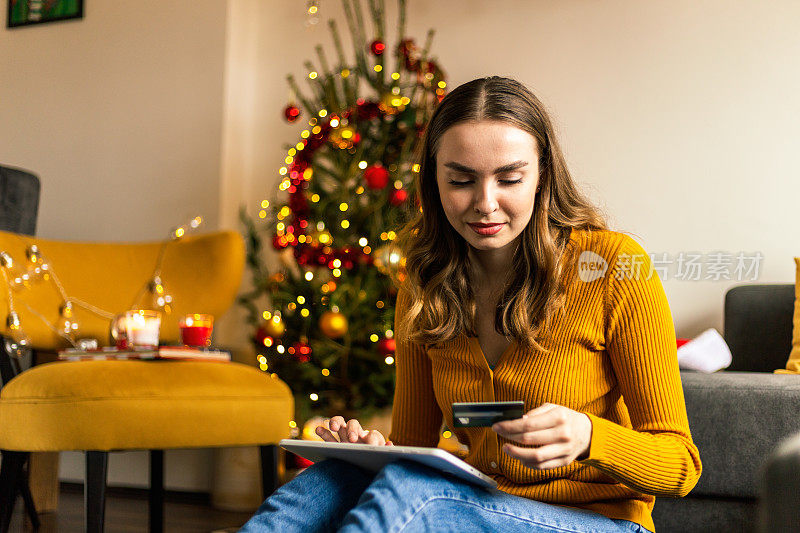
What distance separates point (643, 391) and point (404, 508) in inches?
13.2

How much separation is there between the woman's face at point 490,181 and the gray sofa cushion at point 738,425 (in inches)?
33.8

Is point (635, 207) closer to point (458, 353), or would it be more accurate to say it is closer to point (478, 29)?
point (478, 29)

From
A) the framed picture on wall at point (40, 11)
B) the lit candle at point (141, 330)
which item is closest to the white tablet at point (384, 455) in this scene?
the lit candle at point (141, 330)

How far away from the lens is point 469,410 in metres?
0.82

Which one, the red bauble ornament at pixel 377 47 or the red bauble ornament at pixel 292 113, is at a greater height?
the red bauble ornament at pixel 377 47

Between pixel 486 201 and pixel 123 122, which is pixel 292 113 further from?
pixel 486 201

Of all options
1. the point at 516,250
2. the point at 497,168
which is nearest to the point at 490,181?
the point at 497,168

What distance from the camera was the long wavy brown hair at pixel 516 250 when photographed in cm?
109

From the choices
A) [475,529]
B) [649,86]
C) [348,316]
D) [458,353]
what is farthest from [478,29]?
[475,529]

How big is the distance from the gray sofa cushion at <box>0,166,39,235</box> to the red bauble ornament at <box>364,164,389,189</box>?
43.1 inches

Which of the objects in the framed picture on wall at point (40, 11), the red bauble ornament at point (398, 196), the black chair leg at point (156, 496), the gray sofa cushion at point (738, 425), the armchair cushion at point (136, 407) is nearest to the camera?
the gray sofa cushion at point (738, 425)

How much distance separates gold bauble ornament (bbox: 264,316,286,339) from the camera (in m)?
2.81

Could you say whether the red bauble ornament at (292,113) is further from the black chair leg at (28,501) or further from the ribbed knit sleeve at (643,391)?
the ribbed knit sleeve at (643,391)

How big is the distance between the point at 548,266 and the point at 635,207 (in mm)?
1848
